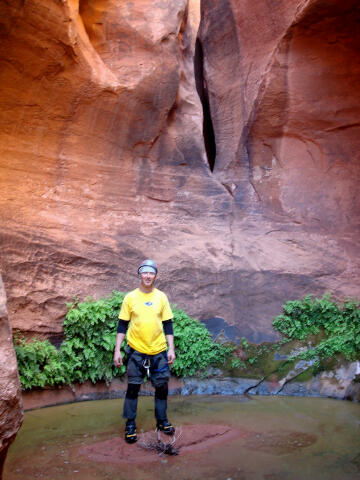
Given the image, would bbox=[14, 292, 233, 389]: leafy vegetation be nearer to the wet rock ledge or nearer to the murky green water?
the wet rock ledge

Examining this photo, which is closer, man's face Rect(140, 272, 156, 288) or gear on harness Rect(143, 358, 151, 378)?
gear on harness Rect(143, 358, 151, 378)

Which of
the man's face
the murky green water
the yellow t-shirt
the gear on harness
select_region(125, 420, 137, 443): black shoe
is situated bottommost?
the murky green water

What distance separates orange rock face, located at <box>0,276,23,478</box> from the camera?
265 centimetres

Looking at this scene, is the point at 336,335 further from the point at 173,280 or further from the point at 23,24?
the point at 23,24

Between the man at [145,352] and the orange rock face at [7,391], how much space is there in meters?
1.85

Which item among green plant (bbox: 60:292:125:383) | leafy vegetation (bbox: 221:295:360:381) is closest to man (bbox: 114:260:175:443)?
green plant (bbox: 60:292:125:383)

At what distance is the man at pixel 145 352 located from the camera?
4.57 m

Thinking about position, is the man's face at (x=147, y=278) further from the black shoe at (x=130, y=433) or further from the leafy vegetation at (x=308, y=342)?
the leafy vegetation at (x=308, y=342)

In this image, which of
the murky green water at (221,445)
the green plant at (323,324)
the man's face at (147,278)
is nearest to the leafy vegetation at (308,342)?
the green plant at (323,324)

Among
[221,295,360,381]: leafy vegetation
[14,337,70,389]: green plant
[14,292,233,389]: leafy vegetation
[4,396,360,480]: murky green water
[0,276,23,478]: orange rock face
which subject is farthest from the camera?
[221,295,360,381]: leafy vegetation

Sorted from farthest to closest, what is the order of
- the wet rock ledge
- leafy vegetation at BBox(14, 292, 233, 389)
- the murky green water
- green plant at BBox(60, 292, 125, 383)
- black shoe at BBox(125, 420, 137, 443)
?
the wet rock ledge, green plant at BBox(60, 292, 125, 383), leafy vegetation at BBox(14, 292, 233, 389), black shoe at BBox(125, 420, 137, 443), the murky green water

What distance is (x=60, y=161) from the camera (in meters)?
7.56

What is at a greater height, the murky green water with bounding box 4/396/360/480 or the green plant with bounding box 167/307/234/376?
the green plant with bounding box 167/307/234/376

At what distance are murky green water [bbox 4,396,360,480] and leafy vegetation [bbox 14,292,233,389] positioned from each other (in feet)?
1.44
